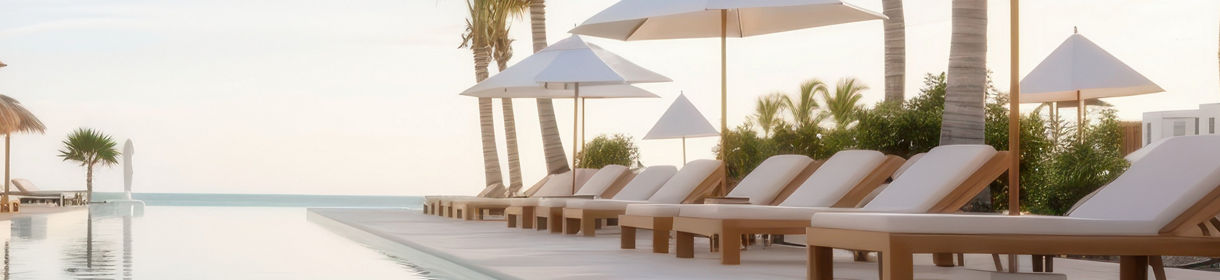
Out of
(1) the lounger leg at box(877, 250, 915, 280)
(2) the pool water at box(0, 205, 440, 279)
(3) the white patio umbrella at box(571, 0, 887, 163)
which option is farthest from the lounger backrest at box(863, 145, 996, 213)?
(2) the pool water at box(0, 205, 440, 279)

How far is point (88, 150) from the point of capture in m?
34.7

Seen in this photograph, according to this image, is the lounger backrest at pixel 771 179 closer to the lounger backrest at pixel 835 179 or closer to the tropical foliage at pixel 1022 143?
the lounger backrest at pixel 835 179

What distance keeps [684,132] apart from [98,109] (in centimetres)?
1920

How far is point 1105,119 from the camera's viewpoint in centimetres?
1761

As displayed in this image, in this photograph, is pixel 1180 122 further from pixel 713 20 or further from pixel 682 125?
pixel 713 20

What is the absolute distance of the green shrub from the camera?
24781 mm

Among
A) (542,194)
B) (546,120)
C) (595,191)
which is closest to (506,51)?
(546,120)

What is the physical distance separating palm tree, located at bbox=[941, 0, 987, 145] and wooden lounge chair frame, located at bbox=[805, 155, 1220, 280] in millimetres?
5373

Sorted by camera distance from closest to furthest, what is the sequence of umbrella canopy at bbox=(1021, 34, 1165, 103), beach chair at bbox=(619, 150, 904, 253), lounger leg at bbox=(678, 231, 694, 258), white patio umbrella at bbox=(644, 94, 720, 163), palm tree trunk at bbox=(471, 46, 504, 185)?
beach chair at bbox=(619, 150, 904, 253)
lounger leg at bbox=(678, 231, 694, 258)
umbrella canopy at bbox=(1021, 34, 1165, 103)
white patio umbrella at bbox=(644, 94, 720, 163)
palm tree trunk at bbox=(471, 46, 504, 185)

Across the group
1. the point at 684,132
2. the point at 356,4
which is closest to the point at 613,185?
the point at 684,132

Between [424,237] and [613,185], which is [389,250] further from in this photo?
[613,185]

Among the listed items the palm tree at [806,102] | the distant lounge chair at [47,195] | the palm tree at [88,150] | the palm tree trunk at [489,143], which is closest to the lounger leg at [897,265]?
the palm tree trunk at [489,143]

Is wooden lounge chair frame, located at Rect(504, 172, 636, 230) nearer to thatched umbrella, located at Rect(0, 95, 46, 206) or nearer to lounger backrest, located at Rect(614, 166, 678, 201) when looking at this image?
lounger backrest, located at Rect(614, 166, 678, 201)

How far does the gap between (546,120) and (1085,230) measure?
17157 mm
